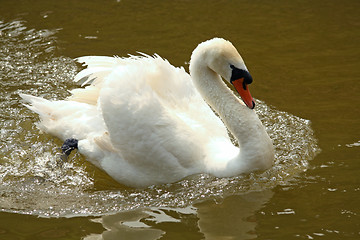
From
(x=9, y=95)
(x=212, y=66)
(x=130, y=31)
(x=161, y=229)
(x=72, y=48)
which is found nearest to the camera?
(x=161, y=229)

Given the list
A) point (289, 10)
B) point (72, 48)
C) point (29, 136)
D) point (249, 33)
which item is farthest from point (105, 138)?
point (289, 10)

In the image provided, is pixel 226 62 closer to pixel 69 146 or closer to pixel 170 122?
pixel 170 122

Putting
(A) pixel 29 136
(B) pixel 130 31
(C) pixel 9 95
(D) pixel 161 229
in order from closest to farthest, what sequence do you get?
(D) pixel 161 229
(A) pixel 29 136
(C) pixel 9 95
(B) pixel 130 31

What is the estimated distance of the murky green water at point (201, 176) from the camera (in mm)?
4922

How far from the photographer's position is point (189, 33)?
9711mm

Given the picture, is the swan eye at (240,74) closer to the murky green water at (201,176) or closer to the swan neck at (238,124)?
the swan neck at (238,124)

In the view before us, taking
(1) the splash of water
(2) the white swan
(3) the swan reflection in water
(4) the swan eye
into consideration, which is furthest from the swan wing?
(4) the swan eye

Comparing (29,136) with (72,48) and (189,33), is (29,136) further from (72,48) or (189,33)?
(189,33)

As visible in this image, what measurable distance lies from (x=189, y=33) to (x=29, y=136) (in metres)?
3.70

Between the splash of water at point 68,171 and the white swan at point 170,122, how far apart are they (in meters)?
0.15

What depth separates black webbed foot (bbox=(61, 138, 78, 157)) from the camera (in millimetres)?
6047

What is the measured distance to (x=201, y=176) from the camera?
5379 millimetres

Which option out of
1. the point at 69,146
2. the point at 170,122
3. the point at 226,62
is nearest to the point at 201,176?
the point at 170,122

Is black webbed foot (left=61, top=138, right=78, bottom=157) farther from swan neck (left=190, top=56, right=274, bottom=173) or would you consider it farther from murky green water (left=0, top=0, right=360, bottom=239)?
swan neck (left=190, top=56, right=274, bottom=173)
